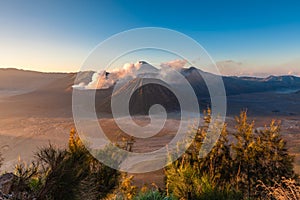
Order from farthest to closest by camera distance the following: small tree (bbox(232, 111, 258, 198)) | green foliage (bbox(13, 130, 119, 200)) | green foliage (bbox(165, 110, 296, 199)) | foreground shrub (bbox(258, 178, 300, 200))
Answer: small tree (bbox(232, 111, 258, 198)), green foliage (bbox(165, 110, 296, 199)), foreground shrub (bbox(258, 178, 300, 200)), green foliage (bbox(13, 130, 119, 200))

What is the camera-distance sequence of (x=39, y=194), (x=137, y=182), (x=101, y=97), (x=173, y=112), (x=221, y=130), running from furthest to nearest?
(x=101, y=97) < (x=173, y=112) < (x=137, y=182) < (x=221, y=130) < (x=39, y=194)

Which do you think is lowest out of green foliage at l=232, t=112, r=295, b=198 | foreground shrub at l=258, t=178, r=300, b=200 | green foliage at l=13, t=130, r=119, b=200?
green foliage at l=232, t=112, r=295, b=198

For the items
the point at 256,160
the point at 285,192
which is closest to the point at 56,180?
the point at 285,192

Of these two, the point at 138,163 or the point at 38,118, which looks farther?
the point at 38,118

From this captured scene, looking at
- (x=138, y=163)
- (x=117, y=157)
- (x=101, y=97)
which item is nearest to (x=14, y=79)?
(x=101, y=97)

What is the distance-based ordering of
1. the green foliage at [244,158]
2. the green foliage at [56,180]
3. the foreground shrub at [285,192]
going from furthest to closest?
the green foliage at [244,158] → the foreground shrub at [285,192] → the green foliage at [56,180]

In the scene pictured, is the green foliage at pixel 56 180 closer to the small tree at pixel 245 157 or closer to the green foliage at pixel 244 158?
the green foliage at pixel 244 158

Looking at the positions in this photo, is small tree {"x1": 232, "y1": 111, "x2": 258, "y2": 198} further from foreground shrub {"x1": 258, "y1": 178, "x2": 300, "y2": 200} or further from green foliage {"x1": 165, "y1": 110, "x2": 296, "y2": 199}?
foreground shrub {"x1": 258, "y1": 178, "x2": 300, "y2": 200}

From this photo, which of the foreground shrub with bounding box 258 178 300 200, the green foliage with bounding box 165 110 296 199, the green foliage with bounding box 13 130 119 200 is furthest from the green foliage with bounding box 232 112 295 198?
the green foliage with bounding box 13 130 119 200

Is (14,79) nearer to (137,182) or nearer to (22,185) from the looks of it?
(137,182)

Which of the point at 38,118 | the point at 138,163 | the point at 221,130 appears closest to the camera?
the point at 221,130

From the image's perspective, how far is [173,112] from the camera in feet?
233

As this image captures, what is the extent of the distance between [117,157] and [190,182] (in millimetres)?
4322

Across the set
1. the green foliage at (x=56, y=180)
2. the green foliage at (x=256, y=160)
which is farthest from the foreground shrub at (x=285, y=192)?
the green foliage at (x=256, y=160)
